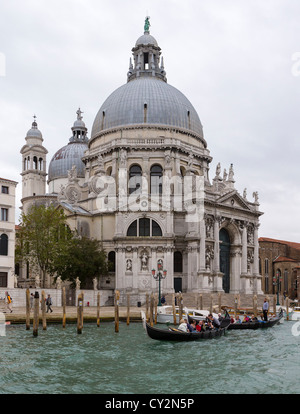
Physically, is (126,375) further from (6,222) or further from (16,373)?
(6,222)

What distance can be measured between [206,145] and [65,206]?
677 inches

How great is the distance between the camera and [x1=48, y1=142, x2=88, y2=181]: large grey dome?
65562mm

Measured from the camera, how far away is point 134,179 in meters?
52.3

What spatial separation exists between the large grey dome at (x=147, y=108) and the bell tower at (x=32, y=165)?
34.3 feet

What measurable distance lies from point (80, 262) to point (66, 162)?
81.7 feet

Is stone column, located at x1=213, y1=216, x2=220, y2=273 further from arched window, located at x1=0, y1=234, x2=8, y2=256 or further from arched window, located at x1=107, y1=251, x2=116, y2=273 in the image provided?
arched window, located at x1=0, y1=234, x2=8, y2=256

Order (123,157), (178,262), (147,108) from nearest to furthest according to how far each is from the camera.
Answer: (178,262) < (123,157) < (147,108)

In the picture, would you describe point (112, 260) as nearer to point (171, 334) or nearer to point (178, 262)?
point (178, 262)

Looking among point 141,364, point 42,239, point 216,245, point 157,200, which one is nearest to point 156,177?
point 157,200

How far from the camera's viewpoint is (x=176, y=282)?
48.2m

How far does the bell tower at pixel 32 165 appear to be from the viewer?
64.9 metres

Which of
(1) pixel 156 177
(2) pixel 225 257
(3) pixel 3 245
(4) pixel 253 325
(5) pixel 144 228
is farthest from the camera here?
(1) pixel 156 177

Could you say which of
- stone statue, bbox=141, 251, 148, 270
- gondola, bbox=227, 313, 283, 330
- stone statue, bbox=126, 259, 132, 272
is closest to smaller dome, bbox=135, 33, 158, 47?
stone statue, bbox=141, 251, 148, 270

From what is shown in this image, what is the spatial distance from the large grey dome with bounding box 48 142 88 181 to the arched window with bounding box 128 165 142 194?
44.7 feet
